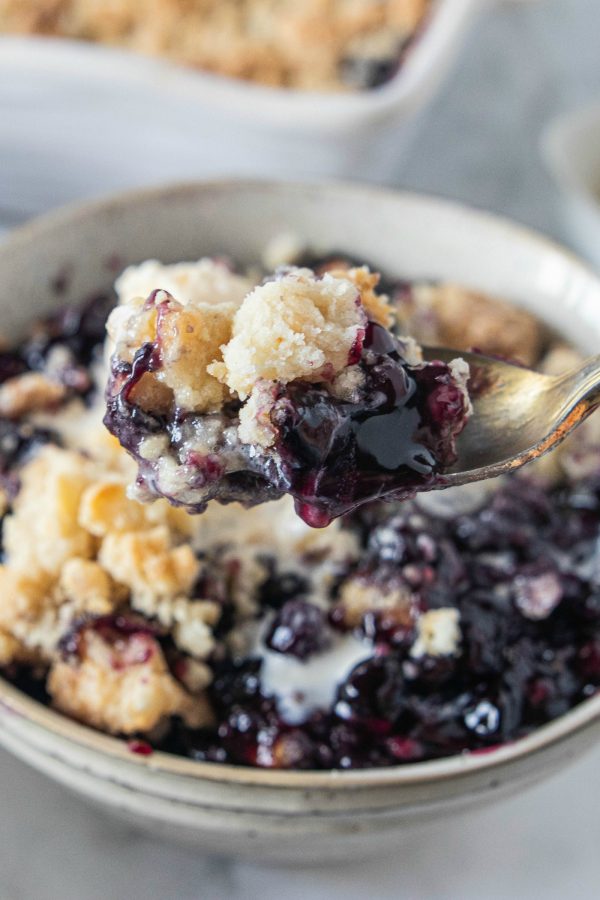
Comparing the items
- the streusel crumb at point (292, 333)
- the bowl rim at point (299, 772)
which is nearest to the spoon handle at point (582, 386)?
the streusel crumb at point (292, 333)

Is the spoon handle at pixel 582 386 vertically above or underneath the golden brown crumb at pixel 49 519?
above

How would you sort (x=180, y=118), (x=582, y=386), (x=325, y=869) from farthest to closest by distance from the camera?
(x=180, y=118), (x=325, y=869), (x=582, y=386)

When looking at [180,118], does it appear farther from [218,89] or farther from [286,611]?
[286,611]

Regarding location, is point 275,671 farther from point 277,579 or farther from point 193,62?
point 193,62

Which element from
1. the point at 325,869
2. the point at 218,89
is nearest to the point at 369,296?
the point at 325,869

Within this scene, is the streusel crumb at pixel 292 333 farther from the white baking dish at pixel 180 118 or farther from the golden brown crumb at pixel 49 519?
the white baking dish at pixel 180 118

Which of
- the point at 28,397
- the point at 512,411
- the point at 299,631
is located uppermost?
the point at 512,411

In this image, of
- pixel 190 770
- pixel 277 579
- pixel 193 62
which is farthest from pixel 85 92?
pixel 190 770
